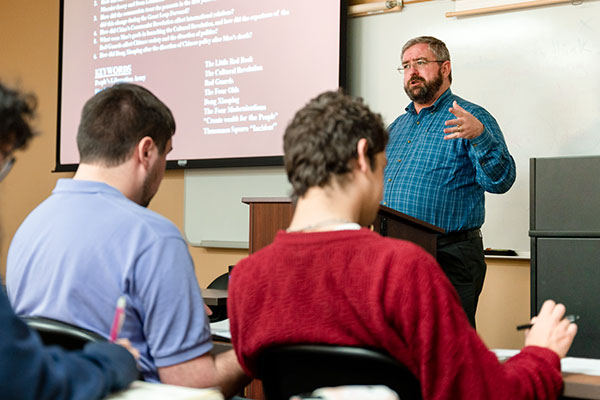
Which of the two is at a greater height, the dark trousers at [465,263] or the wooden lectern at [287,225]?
the wooden lectern at [287,225]

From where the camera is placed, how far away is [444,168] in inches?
116

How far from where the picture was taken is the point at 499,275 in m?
3.35

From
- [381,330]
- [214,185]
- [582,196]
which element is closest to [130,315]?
[381,330]

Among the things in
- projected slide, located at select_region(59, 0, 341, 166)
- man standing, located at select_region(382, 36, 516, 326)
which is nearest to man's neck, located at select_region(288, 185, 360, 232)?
man standing, located at select_region(382, 36, 516, 326)

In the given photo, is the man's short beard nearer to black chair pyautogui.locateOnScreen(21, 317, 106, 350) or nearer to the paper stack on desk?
black chair pyautogui.locateOnScreen(21, 317, 106, 350)

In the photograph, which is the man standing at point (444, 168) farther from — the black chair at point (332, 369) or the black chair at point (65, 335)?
the black chair at point (65, 335)

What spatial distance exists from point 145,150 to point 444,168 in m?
1.75

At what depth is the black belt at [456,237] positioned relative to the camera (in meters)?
2.85

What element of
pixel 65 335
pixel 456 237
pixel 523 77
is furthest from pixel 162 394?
Result: pixel 523 77

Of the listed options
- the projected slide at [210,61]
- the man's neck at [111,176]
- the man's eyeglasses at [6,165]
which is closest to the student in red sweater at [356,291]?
the man's neck at [111,176]

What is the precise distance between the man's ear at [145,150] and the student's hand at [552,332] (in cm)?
86

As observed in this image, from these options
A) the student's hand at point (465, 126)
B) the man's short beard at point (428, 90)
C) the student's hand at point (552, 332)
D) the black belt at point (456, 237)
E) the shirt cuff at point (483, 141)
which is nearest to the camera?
the student's hand at point (552, 332)

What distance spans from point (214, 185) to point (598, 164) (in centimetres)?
258

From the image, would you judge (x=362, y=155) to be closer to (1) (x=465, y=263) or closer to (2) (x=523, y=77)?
(1) (x=465, y=263)
